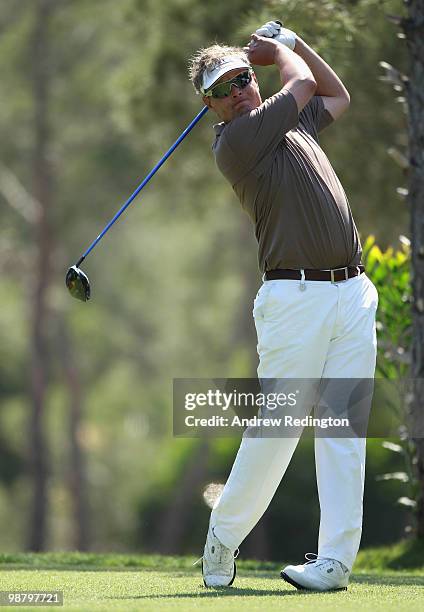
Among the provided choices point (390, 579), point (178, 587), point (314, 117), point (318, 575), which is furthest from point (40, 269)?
point (318, 575)

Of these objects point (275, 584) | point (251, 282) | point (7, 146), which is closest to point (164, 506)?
point (251, 282)

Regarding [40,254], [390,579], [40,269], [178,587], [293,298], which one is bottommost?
[40,269]

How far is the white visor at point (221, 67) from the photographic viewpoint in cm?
499

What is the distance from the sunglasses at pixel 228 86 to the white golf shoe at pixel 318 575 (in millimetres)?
1838

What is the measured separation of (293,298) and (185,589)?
121cm

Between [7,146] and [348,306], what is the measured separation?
63.3 feet

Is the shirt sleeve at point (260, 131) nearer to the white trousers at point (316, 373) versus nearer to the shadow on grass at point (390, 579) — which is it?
the white trousers at point (316, 373)

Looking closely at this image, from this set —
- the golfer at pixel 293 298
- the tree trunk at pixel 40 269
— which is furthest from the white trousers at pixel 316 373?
the tree trunk at pixel 40 269

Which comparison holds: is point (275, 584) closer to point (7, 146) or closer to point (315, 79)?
point (315, 79)

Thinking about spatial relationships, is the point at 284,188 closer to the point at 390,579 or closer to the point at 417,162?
the point at 390,579

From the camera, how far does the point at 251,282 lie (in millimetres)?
24062

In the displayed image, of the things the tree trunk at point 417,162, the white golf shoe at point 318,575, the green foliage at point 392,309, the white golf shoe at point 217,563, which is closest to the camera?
the white golf shoe at point 318,575

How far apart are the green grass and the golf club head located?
1.23 m

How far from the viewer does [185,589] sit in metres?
4.95
